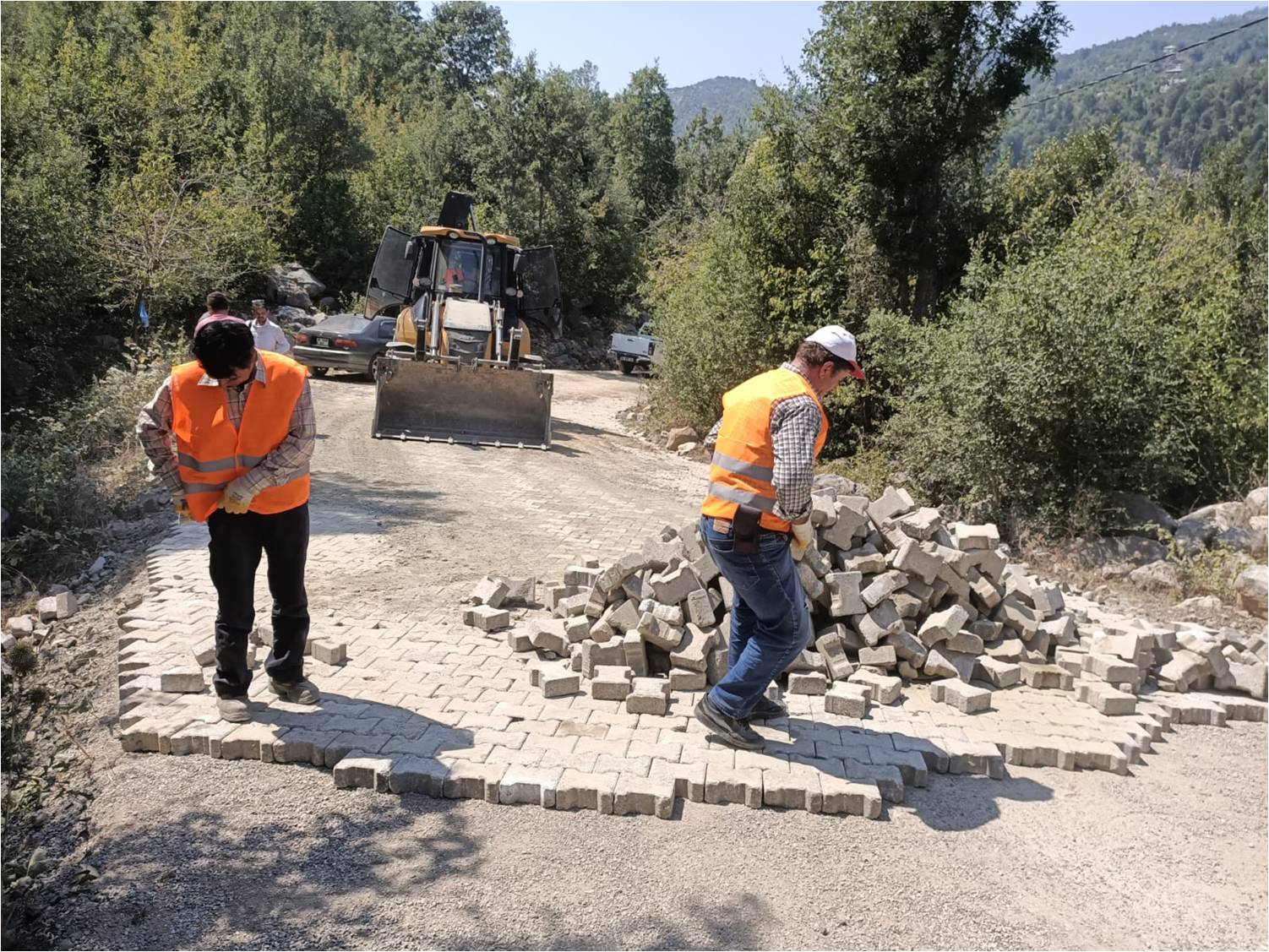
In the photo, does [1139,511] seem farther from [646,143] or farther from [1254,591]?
[646,143]

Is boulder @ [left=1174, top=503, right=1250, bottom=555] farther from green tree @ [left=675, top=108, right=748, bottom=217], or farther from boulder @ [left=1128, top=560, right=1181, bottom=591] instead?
green tree @ [left=675, top=108, right=748, bottom=217]

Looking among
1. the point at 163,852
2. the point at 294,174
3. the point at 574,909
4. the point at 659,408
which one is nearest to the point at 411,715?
the point at 163,852

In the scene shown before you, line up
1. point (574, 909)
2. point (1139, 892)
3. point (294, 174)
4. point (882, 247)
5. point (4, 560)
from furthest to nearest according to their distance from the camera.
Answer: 1. point (294, 174)
2. point (882, 247)
3. point (4, 560)
4. point (1139, 892)
5. point (574, 909)

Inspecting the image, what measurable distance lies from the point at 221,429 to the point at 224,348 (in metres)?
0.39

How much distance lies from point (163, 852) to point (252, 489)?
1503 mm

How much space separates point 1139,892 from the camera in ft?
12.3

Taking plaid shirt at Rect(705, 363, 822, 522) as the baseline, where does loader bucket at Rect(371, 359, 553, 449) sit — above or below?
below

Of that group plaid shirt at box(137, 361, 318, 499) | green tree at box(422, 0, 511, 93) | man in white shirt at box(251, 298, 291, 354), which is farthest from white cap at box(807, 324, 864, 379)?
green tree at box(422, 0, 511, 93)

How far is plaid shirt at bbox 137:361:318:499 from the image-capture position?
4.21 metres

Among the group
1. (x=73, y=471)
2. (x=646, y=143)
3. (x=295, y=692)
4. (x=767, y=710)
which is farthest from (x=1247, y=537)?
(x=646, y=143)

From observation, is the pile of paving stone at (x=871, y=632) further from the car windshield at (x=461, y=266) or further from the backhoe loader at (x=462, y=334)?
the car windshield at (x=461, y=266)

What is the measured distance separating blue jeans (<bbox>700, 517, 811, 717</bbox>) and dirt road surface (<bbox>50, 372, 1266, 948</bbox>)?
586mm

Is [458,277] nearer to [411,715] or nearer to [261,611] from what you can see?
[261,611]

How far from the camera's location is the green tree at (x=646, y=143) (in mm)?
42312
